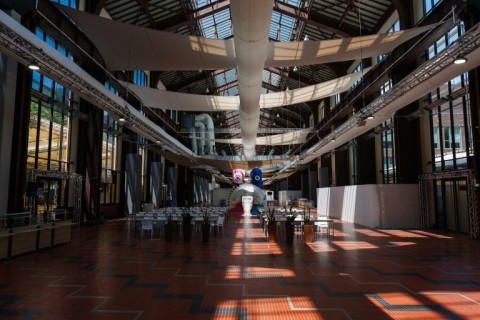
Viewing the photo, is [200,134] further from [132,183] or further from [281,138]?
[132,183]

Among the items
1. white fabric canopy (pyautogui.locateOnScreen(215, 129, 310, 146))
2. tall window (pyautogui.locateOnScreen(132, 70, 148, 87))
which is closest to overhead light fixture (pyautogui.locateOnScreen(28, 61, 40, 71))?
tall window (pyautogui.locateOnScreen(132, 70, 148, 87))

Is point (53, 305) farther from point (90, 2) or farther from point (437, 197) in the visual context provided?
point (437, 197)

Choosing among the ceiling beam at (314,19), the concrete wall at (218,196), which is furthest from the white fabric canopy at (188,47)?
the concrete wall at (218,196)

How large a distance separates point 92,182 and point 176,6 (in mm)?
8815

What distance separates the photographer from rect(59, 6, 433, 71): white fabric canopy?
312 inches

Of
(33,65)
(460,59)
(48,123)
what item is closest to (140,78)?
(48,123)

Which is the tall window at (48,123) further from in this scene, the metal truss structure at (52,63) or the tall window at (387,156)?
the tall window at (387,156)

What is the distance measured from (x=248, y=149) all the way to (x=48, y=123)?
11.3 metres

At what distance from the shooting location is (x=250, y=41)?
265 inches

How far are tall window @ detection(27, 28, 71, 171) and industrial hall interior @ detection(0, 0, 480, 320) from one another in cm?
8

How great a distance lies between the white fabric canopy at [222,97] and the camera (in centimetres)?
1223

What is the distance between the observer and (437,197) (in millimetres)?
14062

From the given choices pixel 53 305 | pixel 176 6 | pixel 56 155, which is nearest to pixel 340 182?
pixel 176 6

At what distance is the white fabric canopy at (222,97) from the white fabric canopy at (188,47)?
7.52ft
